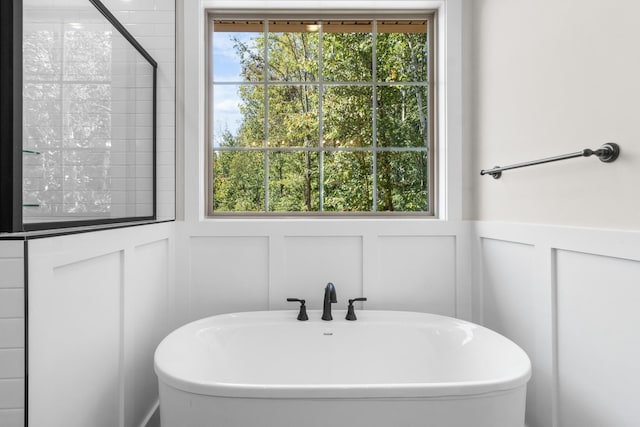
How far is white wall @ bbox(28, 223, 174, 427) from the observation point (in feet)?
3.14

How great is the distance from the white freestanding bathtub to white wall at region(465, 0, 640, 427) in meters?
0.21

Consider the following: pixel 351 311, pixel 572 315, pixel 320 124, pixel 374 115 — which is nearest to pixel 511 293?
pixel 572 315

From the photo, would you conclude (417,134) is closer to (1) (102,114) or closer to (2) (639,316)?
(2) (639,316)

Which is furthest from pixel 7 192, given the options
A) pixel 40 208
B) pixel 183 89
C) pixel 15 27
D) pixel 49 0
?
pixel 183 89

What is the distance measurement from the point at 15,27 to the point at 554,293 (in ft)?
5.84

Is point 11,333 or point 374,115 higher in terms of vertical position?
point 374,115

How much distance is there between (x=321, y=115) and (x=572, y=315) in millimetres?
1515

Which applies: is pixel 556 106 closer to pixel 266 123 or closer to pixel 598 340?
pixel 598 340

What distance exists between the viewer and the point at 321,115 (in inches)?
87.1

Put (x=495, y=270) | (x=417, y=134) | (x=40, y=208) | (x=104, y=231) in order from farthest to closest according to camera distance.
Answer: (x=417, y=134) < (x=495, y=270) < (x=104, y=231) < (x=40, y=208)

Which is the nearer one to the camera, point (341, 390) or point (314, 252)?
point (341, 390)

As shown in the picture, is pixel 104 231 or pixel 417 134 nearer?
pixel 104 231

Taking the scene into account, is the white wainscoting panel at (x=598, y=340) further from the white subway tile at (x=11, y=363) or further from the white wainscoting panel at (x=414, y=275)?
the white subway tile at (x=11, y=363)

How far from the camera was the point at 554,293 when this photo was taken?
1.43 metres
